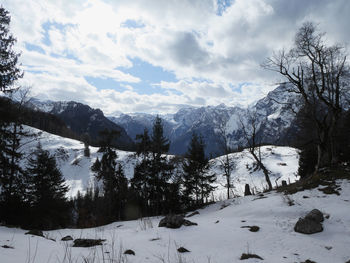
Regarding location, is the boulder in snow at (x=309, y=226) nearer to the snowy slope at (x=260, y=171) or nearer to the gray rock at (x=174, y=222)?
the gray rock at (x=174, y=222)

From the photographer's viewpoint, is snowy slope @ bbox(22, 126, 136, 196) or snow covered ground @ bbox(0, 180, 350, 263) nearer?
snow covered ground @ bbox(0, 180, 350, 263)

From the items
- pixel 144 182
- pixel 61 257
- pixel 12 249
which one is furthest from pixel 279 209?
pixel 144 182

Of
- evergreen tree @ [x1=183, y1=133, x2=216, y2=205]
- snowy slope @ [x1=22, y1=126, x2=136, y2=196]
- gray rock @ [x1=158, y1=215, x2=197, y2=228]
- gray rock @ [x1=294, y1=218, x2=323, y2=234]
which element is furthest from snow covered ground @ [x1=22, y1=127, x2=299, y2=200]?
gray rock @ [x1=294, y1=218, x2=323, y2=234]

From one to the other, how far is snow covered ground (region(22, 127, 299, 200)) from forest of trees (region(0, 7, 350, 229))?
2.68m

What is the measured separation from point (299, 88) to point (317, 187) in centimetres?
837

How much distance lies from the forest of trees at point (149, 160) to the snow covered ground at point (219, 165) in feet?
8.78

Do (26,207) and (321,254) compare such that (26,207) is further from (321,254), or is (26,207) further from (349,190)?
(349,190)

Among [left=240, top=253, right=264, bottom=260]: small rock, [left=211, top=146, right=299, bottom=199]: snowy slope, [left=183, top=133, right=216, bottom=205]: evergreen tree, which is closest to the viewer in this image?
[left=240, top=253, right=264, bottom=260]: small rock

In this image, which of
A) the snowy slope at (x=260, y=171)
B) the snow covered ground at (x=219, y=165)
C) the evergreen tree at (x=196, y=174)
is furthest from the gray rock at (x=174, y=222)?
the snowy slope at (x=260, y=171)

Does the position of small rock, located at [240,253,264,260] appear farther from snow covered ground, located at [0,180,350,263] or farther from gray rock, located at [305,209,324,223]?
gray rock, located at [305,209,324,223]

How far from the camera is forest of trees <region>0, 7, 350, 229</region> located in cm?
1261

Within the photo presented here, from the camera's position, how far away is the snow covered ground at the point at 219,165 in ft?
138

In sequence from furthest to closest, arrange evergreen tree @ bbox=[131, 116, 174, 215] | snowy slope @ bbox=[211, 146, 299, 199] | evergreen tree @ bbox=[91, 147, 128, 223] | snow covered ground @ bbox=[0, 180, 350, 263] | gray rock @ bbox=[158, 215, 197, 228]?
1. snowy slope @ bbox=[211, 146, 299, 199]
2. evergreen tree @ bbox=[131, 116, 174, 215]
3. evergreen tree @ bbox=[91, 147, 128, 223]
4. gray rock @ bbox=[158, 215, 197, 228]
5. snow covered ground @ bbox=[0, 180, 350, 263]

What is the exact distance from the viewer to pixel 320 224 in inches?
288
